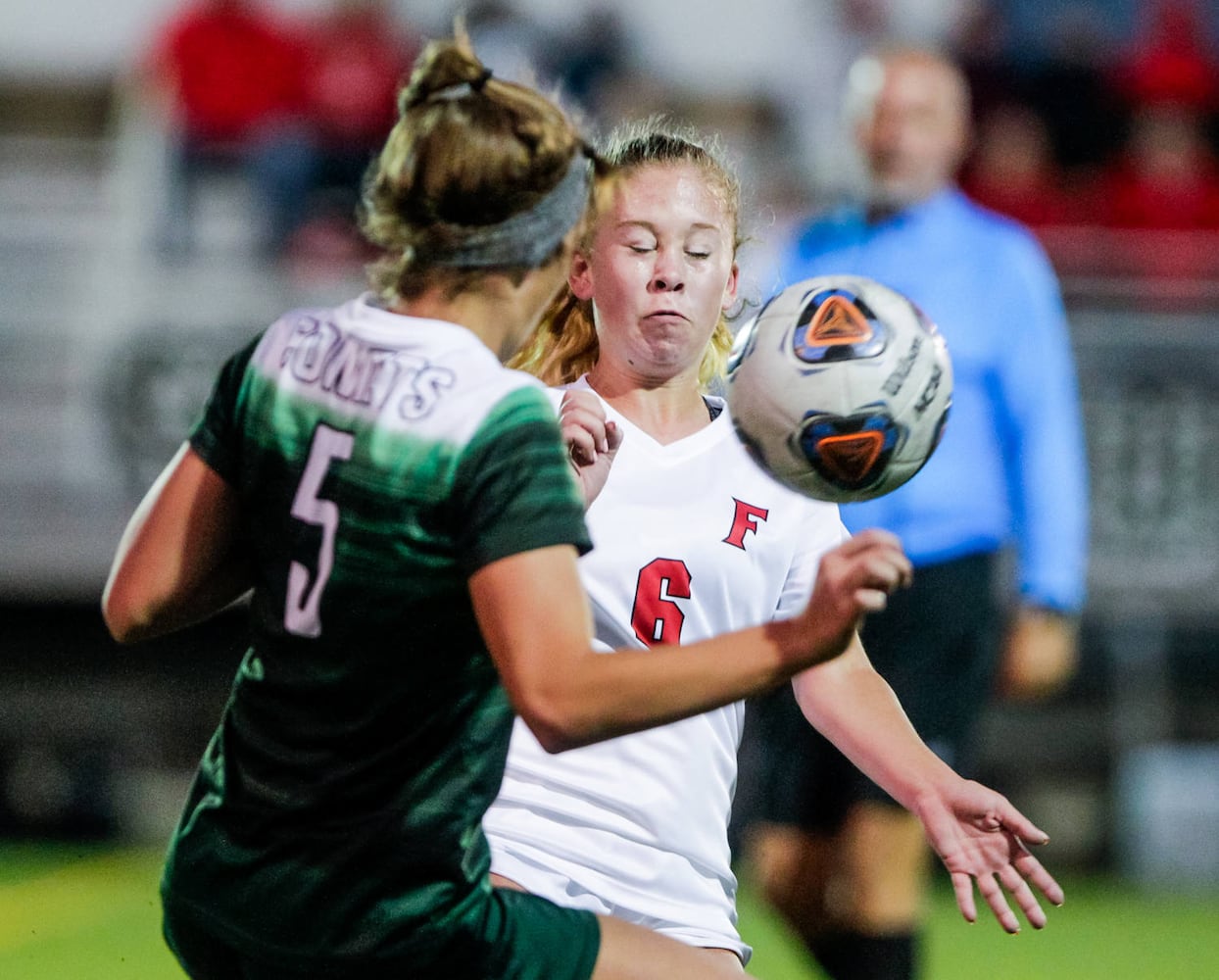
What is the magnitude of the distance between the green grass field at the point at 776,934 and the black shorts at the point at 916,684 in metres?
1.38

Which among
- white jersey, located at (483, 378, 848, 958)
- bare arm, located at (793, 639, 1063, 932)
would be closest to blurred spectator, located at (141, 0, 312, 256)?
white jersey, located at (483, 378, 848, 958)

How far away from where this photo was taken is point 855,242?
522 centimetres

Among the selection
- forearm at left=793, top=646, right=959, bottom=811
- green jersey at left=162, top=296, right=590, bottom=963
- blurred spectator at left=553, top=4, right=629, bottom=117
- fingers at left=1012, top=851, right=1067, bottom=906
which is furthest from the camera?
blurred spectator at left=553, top=4, right=629, bottom=117

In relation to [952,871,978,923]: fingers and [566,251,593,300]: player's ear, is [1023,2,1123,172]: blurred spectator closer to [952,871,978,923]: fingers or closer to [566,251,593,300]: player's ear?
[566,251,593,300]: player's ear

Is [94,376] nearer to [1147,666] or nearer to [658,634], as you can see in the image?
[1147,666]

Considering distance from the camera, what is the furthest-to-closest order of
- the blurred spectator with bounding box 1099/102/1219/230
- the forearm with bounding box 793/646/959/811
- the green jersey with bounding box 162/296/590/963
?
the blurred spectator with bounding box 1099/102/1219/230, the forearm with bounding box 793/646/959/811, the green jersey with bounding box 162/296/590/963

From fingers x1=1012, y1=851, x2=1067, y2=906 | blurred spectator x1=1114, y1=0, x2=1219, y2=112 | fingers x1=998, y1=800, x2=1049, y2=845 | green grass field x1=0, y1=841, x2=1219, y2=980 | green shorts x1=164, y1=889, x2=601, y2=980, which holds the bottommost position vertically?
green grass field x1=0, y1=841, x2=1219, y2=980

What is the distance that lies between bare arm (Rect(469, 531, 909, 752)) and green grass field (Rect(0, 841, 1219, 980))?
413cm

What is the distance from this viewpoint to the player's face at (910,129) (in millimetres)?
5195

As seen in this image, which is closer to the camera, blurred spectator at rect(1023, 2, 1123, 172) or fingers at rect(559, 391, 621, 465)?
fingers at rect(559, 391, 621, 465)

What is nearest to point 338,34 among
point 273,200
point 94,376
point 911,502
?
point 273,200

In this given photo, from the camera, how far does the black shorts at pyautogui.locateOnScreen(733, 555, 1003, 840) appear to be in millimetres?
4980

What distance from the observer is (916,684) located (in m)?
5.00

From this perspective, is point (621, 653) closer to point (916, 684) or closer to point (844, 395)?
point (844, 395)
